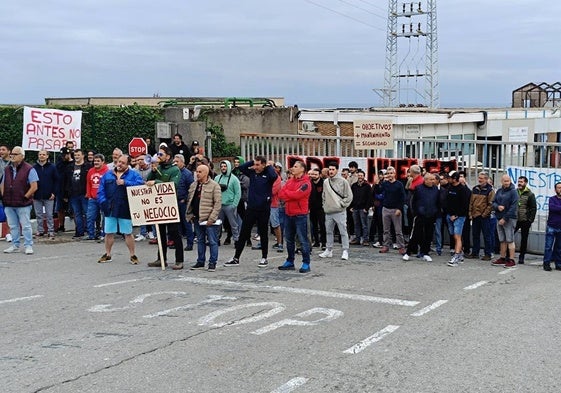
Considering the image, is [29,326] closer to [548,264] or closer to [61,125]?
[548,264]

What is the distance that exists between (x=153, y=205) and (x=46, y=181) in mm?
4630

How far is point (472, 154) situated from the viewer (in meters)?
16.2

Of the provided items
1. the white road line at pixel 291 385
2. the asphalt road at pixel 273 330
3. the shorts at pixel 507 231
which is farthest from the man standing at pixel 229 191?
the white road line at pixel 291 385

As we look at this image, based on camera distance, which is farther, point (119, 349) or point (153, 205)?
point (153, 205)

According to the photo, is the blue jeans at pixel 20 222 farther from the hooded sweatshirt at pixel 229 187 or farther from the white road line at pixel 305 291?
the white road line at pixel 305 291

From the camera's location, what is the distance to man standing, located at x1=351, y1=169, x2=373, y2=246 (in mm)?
16141

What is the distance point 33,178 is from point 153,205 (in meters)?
3.29

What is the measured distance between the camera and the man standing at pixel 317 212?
15477 millimetres

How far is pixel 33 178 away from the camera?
14203mm

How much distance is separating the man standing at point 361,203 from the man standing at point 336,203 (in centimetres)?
201

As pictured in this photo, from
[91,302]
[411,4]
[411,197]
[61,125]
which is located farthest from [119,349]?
[411,4]

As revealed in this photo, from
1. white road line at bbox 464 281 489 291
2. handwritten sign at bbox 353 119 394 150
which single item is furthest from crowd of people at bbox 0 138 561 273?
white road line at bbox 464 281 489 291

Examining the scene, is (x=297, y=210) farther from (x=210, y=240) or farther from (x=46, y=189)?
(x=46, y=189)

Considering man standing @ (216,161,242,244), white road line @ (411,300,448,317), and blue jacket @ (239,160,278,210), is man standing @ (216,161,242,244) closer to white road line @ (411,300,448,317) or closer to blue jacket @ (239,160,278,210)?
blue jacket @ (239,160,278,210)
